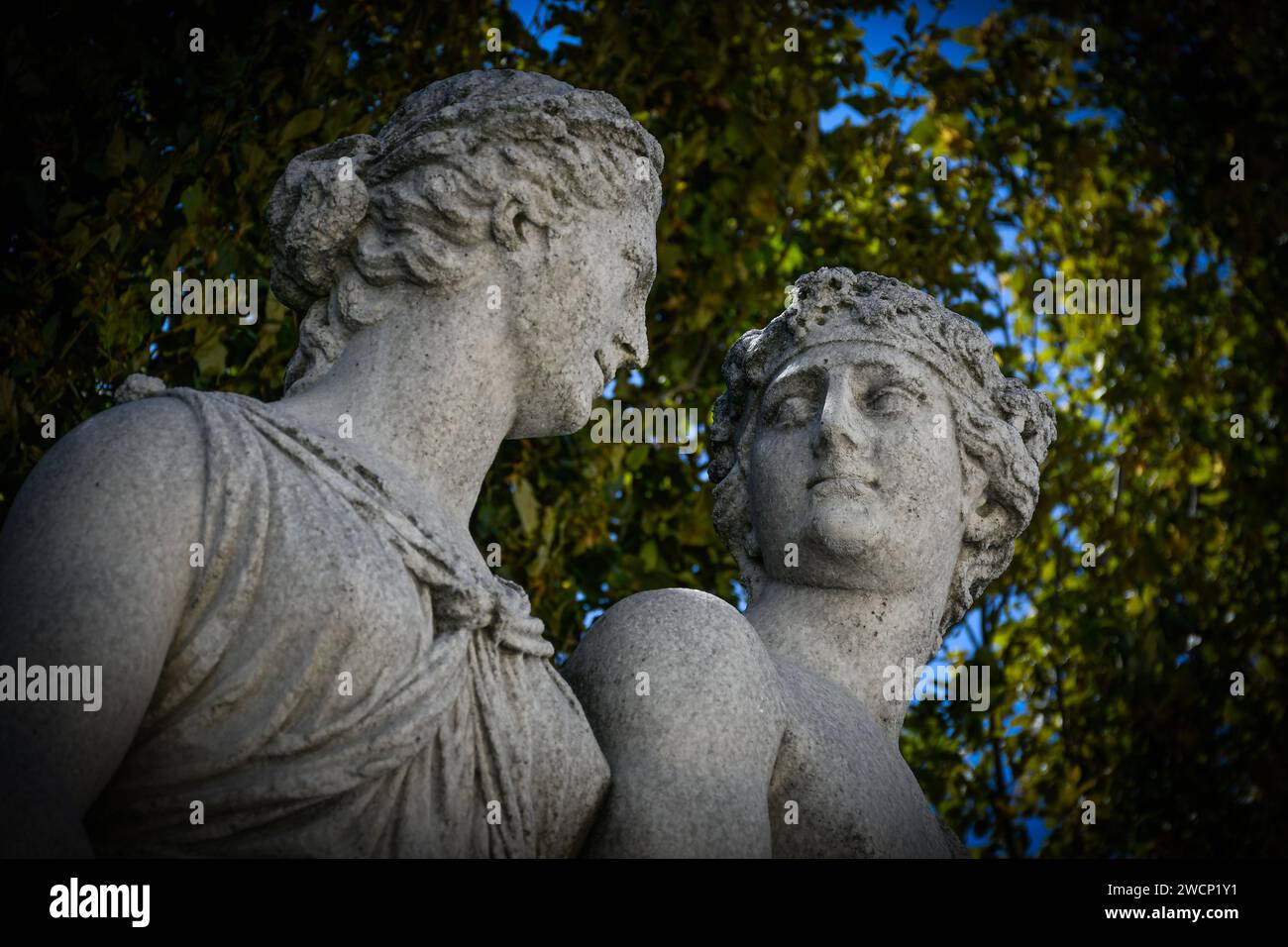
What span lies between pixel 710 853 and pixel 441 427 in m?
1.07

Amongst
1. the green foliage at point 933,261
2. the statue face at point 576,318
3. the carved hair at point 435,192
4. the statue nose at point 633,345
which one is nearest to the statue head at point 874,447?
the statue nose at point 633,345

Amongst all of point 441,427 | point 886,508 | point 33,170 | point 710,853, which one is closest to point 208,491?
point 441,427

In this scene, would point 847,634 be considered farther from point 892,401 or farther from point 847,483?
point 892,401

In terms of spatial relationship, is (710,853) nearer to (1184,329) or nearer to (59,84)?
(59,84)

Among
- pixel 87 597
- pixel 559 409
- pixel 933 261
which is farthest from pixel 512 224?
pixel 933 261

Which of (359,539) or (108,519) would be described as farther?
(359,539)

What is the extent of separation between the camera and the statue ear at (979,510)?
5.32 m

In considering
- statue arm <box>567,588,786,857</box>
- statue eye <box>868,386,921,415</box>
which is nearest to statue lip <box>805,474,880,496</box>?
statue eye <box>868,386,921,415</box>

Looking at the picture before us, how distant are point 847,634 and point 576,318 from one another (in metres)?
1.16

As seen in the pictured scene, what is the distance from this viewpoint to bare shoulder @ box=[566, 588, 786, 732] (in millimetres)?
4207

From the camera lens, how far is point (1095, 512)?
436 inches

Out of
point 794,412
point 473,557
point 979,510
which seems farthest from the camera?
point 979,510

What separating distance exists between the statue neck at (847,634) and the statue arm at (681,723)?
0.51 m

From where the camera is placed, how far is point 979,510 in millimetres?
5418
